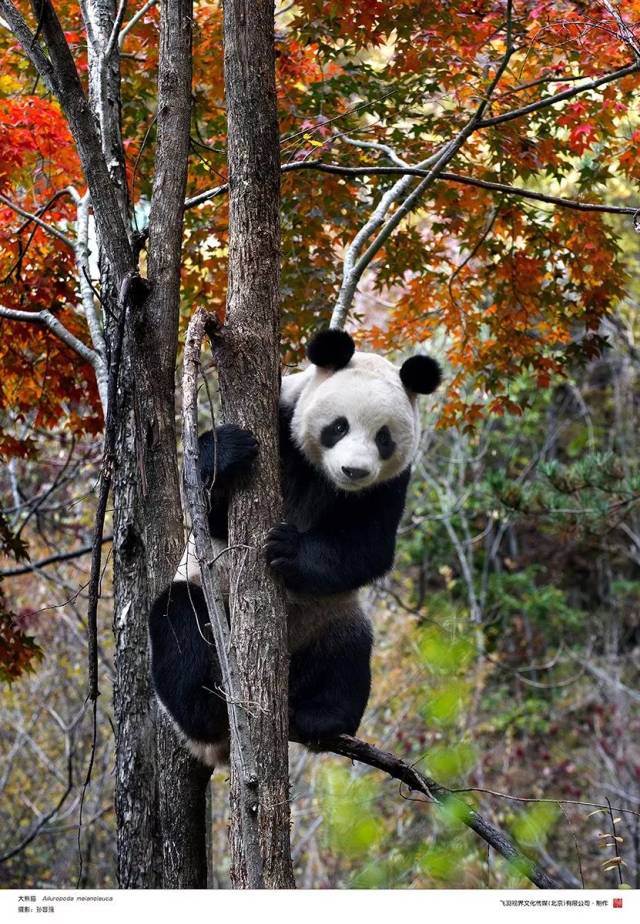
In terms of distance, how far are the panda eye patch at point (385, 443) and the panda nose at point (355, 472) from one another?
0.24 metres

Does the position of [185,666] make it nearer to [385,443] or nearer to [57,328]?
[385,443]

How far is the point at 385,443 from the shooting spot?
329cm

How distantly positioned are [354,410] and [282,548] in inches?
29.2

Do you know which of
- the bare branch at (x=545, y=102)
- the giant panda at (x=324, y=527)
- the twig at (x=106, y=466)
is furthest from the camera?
the bare branch at (x=545, y=102)

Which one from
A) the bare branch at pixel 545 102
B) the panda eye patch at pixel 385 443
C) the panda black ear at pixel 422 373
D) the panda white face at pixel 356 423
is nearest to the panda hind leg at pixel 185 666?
the panda white face at pixel 356 423

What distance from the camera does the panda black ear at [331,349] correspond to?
3.24 meters

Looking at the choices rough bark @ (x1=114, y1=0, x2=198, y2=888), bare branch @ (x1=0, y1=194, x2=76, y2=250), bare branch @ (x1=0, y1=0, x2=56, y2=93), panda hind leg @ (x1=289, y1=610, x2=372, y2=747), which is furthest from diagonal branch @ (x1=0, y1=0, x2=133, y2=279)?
panda hind leg @ (x1=289, y1=610, x2=372, y2=747)

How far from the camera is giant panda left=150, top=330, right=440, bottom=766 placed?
3139mm

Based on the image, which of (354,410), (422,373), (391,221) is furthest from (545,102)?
(354,410)

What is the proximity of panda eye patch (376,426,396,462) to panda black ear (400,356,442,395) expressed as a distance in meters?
0.24

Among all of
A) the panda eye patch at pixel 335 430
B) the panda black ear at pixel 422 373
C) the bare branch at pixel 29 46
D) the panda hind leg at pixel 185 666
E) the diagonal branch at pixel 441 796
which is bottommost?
the diagonal branch at pixel 441 796

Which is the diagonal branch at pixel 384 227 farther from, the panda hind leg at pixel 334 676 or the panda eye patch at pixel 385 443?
the panda hind leg at pixel 334 676

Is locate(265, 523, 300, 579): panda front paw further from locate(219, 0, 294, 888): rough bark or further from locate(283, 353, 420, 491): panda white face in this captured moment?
locate(283, 353, 420, 491): panda white face

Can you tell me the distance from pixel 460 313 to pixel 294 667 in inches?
89.2
